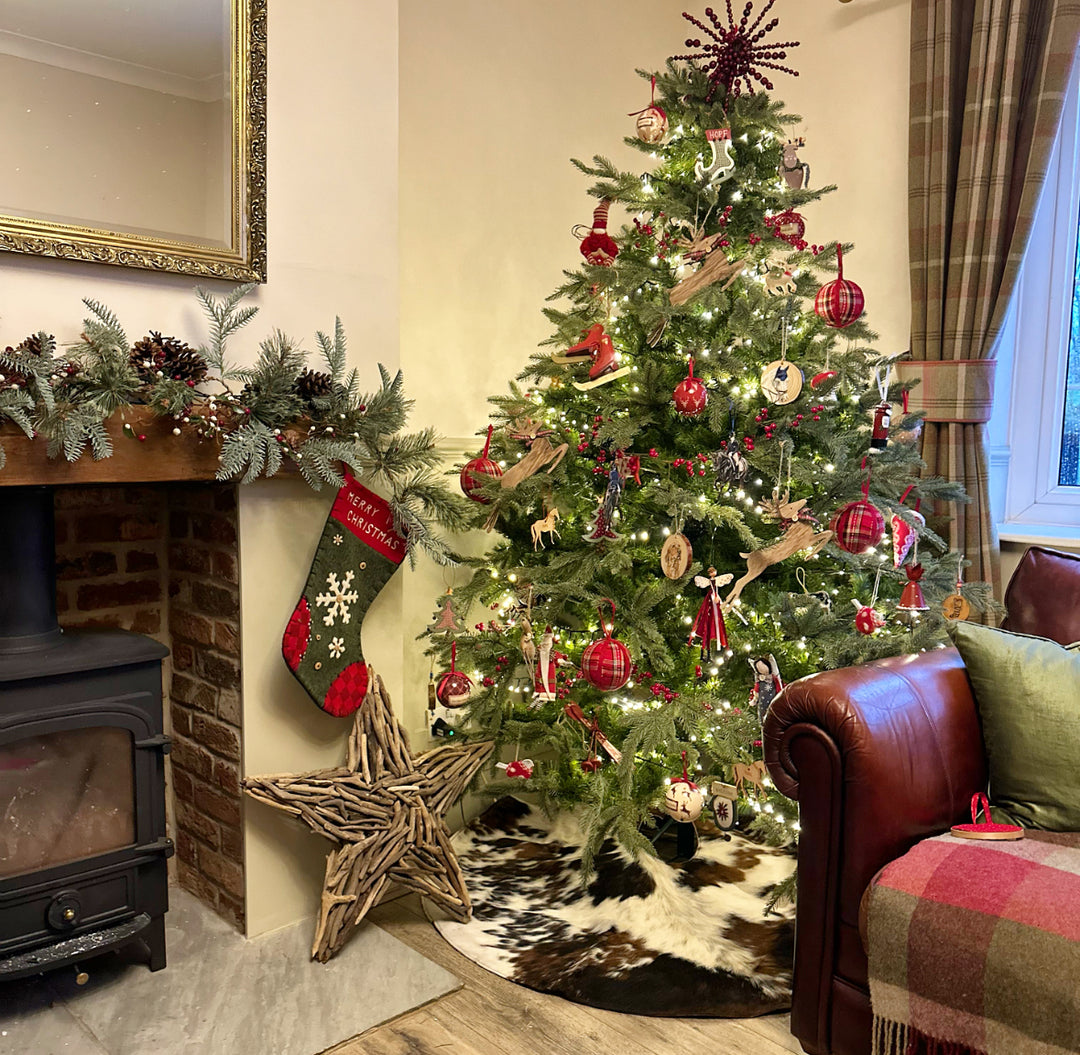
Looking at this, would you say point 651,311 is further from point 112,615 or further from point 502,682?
point 112,615

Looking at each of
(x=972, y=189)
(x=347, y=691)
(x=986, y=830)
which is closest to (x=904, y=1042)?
(x=986, y=830)

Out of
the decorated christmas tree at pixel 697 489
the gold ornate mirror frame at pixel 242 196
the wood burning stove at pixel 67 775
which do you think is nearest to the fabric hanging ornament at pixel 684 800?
the decorated christmas tree at pixel 697 489

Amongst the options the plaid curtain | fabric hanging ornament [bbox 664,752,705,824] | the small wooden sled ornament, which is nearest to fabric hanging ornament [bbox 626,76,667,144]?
the plaid curtain

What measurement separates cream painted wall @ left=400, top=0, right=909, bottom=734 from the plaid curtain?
0.17m

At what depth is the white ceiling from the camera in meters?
1.72

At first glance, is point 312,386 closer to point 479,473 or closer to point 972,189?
point 479,473

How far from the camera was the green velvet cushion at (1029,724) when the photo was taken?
172 centimetres

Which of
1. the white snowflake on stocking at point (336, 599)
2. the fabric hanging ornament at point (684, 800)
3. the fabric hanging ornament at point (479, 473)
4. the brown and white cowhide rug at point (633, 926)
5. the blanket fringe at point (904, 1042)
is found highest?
the fabric hanging ornament at point (479, 473)

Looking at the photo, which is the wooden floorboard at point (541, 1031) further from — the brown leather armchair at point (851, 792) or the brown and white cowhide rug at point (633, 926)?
the brown leather armchair at point (851, 792)

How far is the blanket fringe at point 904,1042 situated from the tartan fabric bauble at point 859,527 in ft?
2.92

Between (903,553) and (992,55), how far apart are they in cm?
167

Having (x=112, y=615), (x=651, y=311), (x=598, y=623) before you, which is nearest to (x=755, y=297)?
(x=651, y=311)

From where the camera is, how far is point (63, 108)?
1753mm

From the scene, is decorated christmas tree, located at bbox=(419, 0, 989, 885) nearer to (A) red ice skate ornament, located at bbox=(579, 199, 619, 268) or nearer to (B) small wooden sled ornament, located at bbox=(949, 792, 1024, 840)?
(A) red ice skate ornament, located at bbox=(579, 199, 619, 268)
